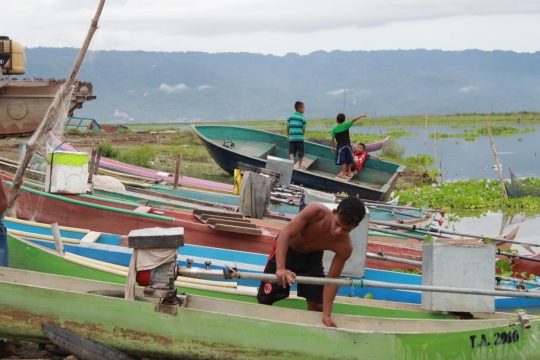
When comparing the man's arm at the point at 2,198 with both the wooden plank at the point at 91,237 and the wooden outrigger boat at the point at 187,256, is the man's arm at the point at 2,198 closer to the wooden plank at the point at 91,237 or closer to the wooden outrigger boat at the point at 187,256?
the wooden outrigger boat at the point at 187,256

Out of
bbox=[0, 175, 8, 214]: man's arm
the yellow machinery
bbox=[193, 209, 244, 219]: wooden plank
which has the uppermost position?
the yellow machinery

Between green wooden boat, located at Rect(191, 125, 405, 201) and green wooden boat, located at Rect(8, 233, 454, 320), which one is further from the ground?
green wooden boat, located at Rect(191, 125, 405, 201)

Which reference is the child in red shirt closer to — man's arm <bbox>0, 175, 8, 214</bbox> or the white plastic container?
the white plastic container

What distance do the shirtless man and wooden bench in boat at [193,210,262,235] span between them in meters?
2.03

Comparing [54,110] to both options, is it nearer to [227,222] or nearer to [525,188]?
[227,222]

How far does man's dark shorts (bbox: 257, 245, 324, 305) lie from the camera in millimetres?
5543

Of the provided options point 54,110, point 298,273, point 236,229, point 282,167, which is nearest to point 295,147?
point 282,167

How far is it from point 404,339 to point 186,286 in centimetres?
198

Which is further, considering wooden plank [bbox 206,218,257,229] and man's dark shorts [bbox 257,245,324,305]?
wooden plank [bbox 206,218,257,229]

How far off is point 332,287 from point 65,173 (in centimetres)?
434

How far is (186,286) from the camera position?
6.11 meters

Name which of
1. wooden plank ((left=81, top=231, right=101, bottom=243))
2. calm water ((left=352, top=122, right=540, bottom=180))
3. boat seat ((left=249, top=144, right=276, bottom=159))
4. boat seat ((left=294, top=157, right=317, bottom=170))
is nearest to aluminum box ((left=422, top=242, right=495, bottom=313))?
wooden plank ((left=81, top=231, right=101, bottom=243))

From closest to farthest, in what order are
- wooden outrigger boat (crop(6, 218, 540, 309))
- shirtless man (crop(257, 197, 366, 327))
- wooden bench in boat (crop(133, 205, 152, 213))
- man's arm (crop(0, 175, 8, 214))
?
shirtless man (crop(257, 197, 366, 327)) < man's arm (crop(0, 175, 8, 214)) < wooden outrigger boat (crop(6, 218, 540, 309)) < wooden bench in boat (crop(133, 205, 152, 213))

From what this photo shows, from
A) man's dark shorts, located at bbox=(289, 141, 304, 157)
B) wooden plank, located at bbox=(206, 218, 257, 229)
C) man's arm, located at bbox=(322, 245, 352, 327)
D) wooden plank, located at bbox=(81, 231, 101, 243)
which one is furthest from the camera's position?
man's dark shorts, located at bbox=(289, 141, 304, 157)
